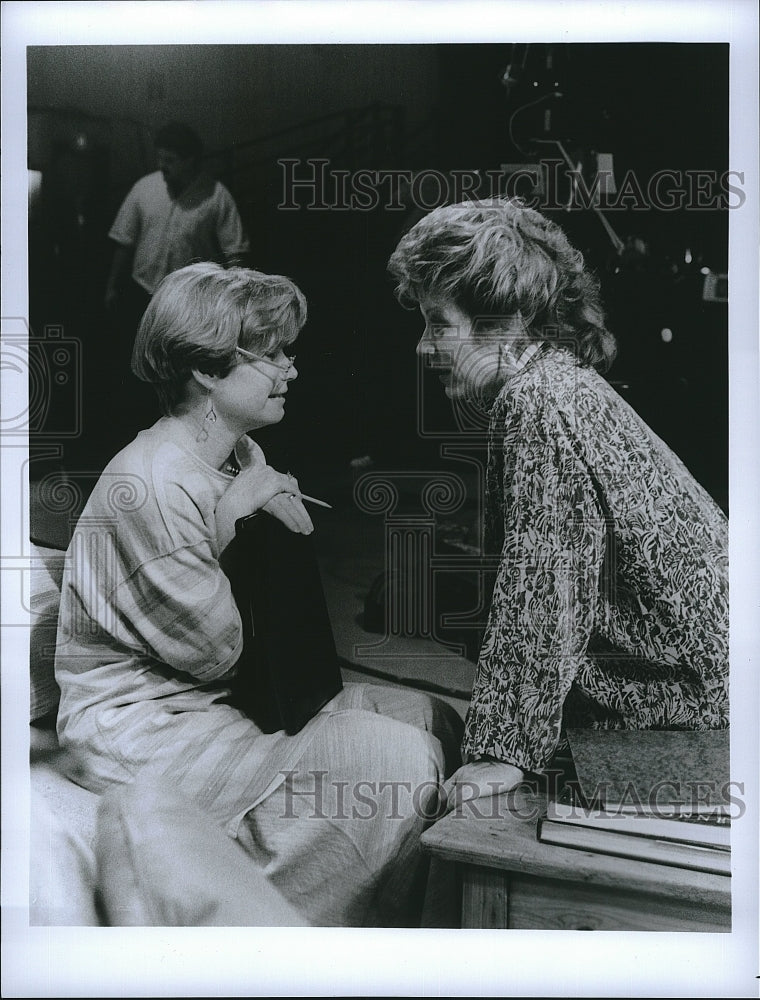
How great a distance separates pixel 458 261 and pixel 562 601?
750 millimetres

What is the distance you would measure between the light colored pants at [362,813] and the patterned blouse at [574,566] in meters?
0.12

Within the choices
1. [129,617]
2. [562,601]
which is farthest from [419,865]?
[129,617]

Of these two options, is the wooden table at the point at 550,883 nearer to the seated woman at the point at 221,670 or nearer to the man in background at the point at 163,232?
the seated woman at the point at 221,670

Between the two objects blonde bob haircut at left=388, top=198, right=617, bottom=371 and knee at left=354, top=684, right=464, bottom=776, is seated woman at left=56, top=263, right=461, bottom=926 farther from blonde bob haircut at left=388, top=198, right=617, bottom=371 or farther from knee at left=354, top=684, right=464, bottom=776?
blonde bob haircut at left=388, top=198, right=617, bottom=371

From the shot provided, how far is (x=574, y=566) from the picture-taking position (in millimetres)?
2107

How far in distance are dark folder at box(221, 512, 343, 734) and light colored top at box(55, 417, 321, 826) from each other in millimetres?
29

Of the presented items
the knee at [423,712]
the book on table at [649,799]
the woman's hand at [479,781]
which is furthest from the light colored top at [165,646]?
the book on table at [649,799]

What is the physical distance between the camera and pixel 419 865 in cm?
213

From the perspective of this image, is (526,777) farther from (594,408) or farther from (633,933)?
(594,408)

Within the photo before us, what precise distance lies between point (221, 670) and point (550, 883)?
0.81 metres

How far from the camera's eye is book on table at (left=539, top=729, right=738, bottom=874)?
2051 mm

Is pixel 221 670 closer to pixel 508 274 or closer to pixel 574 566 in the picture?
pixel 574 566

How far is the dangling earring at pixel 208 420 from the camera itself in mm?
2145

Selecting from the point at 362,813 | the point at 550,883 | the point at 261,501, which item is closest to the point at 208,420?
the point at 261,501
